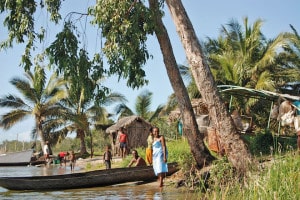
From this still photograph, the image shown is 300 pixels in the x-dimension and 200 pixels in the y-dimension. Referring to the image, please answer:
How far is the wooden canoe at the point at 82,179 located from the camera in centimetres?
1048

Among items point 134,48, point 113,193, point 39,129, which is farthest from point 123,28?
point 39,129

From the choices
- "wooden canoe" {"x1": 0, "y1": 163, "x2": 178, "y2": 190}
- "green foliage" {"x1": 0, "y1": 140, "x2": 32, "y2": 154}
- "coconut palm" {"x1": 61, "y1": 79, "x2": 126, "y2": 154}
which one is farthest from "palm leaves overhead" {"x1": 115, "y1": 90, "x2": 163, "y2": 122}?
"wooden canoe" {"x1": 0, "y1": 163, "x2": 178, "y2": 190}

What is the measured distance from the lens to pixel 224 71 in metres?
24.4

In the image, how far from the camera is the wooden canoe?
→ 413 inches

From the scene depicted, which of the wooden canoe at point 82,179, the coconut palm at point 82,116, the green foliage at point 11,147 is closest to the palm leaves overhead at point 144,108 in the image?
the coconut palm at point 82,116

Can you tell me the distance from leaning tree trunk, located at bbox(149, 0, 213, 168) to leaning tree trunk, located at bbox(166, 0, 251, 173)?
664 mm

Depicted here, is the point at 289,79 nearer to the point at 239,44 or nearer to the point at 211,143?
the point at 239,44

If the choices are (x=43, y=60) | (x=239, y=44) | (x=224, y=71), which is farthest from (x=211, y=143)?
(x=239, y=44)

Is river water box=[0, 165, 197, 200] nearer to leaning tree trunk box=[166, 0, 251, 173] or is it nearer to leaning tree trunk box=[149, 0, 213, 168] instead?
leaning tree trunk box=[149, 0, 213, 168]

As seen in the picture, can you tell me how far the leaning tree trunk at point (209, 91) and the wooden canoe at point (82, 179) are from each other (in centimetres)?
220

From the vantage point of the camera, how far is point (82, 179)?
1110 centimetres

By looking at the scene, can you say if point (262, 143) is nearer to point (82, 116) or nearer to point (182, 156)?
point (182, 156)

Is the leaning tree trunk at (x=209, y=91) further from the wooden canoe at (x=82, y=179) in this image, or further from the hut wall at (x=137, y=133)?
the hut wall at (x=137, y=133)

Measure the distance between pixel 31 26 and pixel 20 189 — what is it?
4.07m
